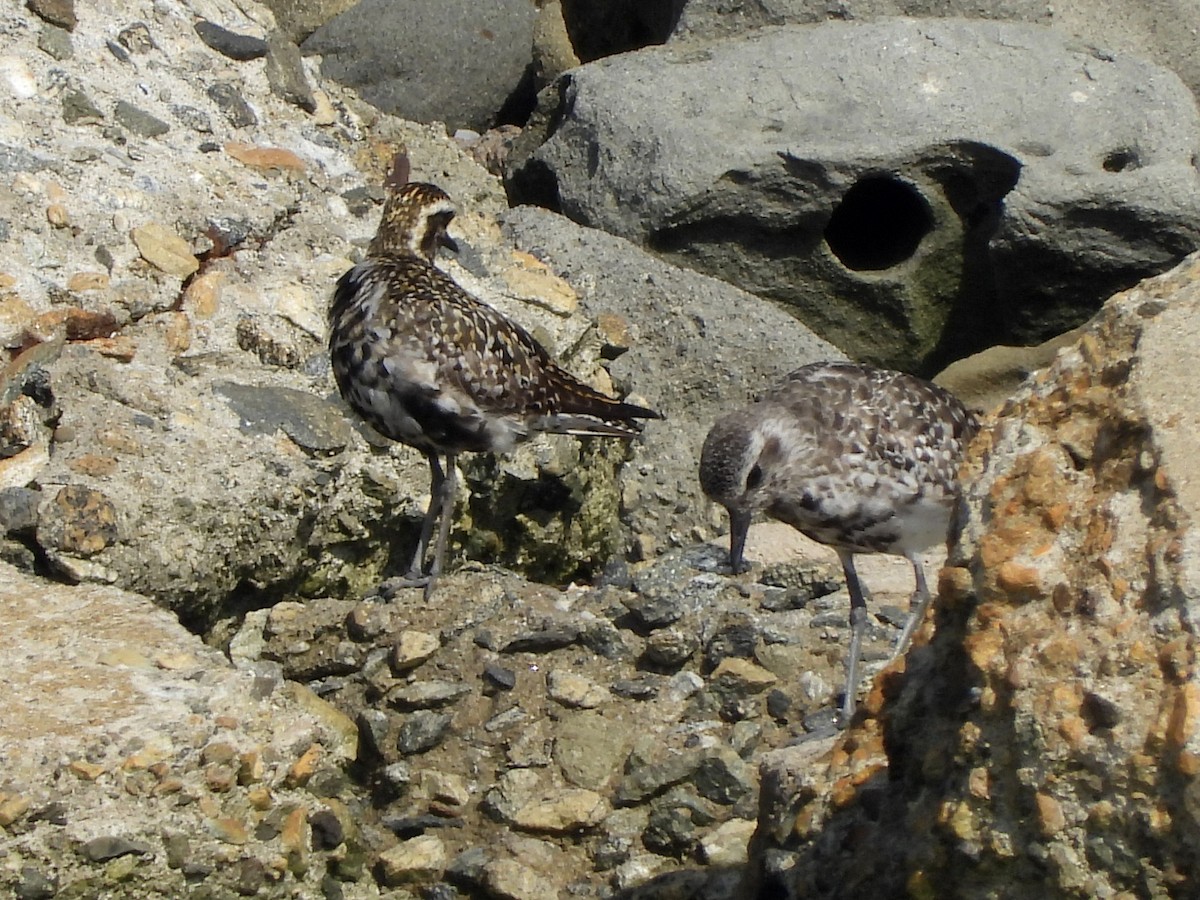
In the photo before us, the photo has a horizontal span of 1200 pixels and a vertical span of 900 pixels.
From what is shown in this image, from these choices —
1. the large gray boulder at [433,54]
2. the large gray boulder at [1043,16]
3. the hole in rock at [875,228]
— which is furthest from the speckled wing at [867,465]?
the large gray boulder at [433,54]

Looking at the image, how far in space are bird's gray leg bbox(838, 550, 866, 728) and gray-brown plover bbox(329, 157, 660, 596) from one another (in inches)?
41.9

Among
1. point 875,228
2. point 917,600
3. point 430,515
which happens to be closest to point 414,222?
point 430,515

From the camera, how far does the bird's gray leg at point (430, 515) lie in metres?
6.30

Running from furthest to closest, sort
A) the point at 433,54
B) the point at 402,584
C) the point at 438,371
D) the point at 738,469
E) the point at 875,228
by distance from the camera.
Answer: the point at 433,54 < the point at 875,228 < the point at 438,371 < the point at 402,584 < the point at 738,469

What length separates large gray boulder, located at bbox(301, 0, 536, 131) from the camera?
Answer: 867 cm

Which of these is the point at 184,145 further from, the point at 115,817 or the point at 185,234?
the point at 115,817

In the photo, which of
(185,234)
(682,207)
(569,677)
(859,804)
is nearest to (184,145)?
(185,234)

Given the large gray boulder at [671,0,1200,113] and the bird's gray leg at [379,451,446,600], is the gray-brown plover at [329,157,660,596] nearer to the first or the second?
the bird's gray leg at [379,451,446,600]

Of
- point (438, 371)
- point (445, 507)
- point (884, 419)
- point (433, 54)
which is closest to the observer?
point (884, 419)

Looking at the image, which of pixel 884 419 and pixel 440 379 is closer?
pixel 884 419

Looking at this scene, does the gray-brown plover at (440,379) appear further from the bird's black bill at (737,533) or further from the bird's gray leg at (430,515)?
the bird's black bill at (737,533)

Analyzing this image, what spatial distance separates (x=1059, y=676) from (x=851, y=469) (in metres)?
2.95

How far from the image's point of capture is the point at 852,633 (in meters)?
5.43

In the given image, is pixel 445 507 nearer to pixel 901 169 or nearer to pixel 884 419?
pixel 884 419
